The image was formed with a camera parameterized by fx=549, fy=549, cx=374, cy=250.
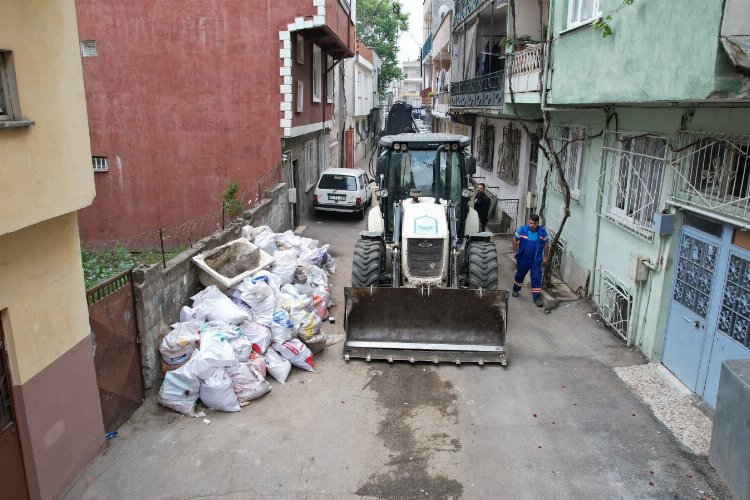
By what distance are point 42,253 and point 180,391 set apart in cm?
222

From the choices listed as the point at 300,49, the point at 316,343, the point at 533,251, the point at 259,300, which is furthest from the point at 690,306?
the point at 300,49

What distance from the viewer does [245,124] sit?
44.3 ft

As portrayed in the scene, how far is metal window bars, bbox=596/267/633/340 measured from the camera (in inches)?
317

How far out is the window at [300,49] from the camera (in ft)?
47.3

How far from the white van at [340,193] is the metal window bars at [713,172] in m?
10.6

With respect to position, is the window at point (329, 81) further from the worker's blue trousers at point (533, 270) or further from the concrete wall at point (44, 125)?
the concrete wall at point (44, 125)

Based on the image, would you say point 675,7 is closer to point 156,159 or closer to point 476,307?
point 476,307

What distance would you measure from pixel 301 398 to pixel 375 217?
13.5ft

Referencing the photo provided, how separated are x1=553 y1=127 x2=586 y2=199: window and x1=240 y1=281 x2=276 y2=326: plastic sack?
6.16m

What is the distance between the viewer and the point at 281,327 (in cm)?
717

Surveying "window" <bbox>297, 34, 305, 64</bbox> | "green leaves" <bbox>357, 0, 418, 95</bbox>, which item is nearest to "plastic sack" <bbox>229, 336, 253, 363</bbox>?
"window" <bbox>297, 34, 305, 64</bbox>

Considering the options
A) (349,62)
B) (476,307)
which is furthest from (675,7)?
(349,62)

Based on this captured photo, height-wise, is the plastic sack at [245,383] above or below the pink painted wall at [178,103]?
below

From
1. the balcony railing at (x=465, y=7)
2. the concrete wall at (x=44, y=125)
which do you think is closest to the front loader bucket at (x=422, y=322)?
the concrete wall at (x=44, y=125)
